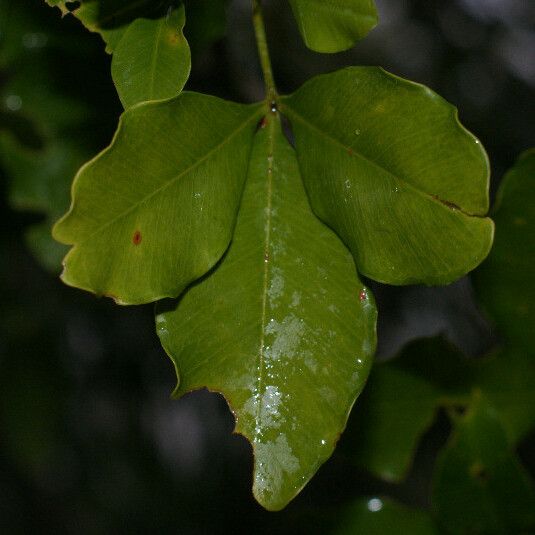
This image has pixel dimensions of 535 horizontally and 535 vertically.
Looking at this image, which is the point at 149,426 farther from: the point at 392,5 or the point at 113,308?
the point at 392,5

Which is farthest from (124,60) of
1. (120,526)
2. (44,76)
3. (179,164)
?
(120,526)

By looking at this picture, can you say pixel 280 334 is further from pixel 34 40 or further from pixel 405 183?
pixel 34 40

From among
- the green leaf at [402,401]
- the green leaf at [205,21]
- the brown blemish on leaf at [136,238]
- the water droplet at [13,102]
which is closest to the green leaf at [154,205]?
the brown blemish on leaf at [136,238]

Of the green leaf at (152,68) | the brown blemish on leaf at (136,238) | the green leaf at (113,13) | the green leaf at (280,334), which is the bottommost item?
the green leaf at (280,334)

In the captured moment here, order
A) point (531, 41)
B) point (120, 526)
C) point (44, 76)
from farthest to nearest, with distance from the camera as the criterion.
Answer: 1. point (120, 526)
2. point (531, 41)
3. point (44, 76)

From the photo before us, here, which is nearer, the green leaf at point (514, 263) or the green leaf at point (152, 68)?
the green leaf at point (152, 68)

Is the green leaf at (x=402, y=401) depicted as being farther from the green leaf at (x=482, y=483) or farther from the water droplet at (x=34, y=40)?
the water droplet at (x=34, y=40)

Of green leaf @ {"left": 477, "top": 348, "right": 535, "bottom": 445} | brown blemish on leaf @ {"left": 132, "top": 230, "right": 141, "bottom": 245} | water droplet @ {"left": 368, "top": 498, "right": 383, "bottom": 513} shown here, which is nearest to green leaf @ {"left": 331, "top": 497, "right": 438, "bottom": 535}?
water droplet @ {"left": 368, "top": 498, "right": 383, "bottom": 513}
